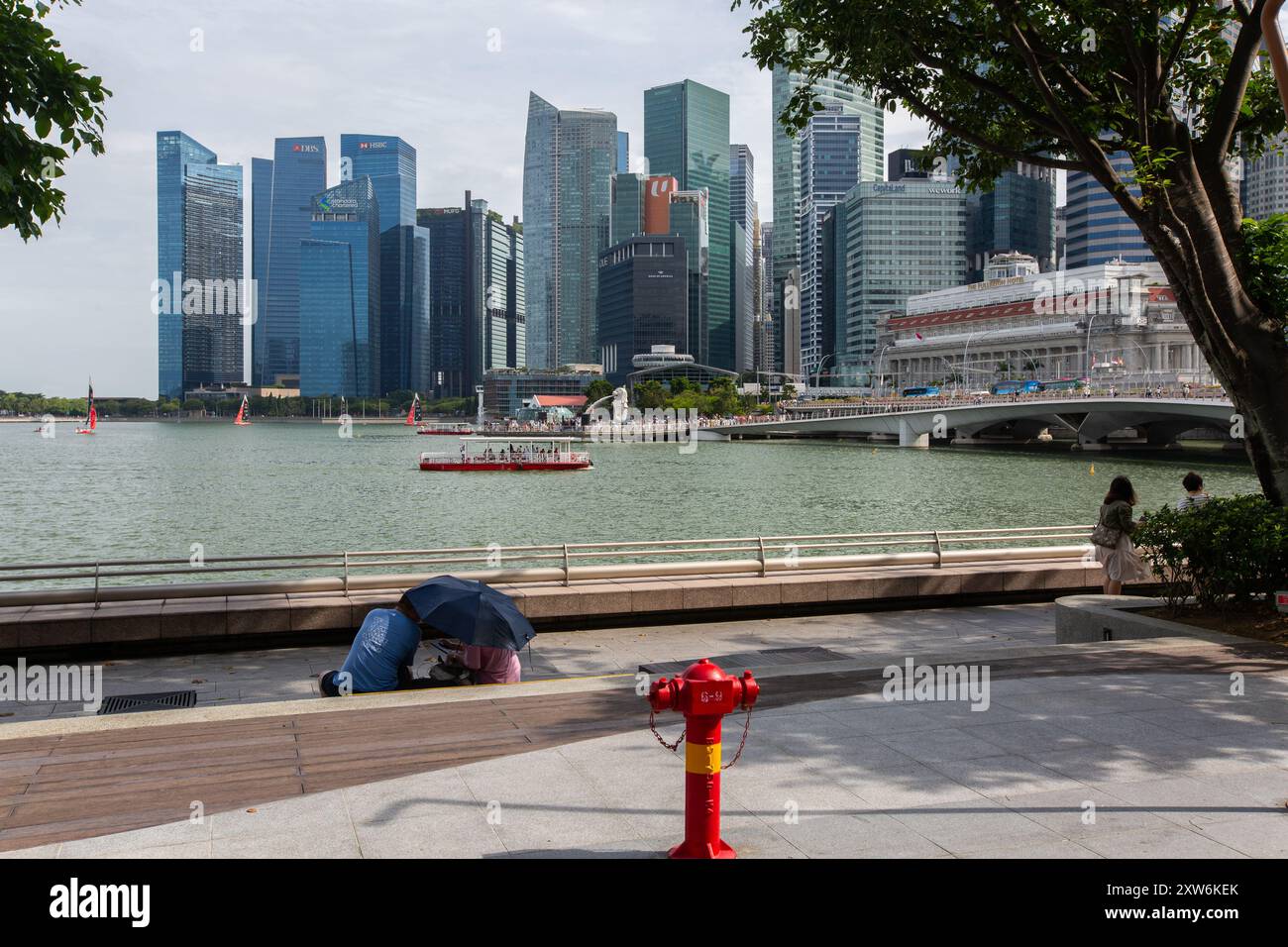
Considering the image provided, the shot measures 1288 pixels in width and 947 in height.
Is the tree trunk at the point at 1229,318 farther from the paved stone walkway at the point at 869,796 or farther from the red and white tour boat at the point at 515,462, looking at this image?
the red and white tour boat at the point at 515,462

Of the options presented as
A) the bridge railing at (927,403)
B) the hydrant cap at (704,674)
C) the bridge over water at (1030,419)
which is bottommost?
the hydrant cap at (704,674)

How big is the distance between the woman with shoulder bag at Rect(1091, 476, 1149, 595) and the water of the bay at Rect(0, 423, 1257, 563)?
84.4 ft

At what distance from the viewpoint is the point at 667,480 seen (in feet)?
240

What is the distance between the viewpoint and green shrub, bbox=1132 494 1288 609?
1126 cm

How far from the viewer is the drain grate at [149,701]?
10.2 metres

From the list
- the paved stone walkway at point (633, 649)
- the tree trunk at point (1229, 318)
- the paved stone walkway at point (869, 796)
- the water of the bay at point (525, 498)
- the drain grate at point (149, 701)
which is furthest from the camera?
the water of the bay at point (525, 498)

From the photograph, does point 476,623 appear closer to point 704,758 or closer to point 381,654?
point 381,654

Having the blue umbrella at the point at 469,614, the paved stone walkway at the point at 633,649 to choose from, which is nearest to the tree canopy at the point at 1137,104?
the paved stone walkway at the point at 633,649

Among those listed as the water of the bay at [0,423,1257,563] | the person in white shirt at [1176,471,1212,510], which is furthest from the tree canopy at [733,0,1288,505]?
the water of the bay at [0,423,1257,563]

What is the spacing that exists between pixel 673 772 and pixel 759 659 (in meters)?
5.45

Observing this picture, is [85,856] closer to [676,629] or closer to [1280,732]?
[1280,732]

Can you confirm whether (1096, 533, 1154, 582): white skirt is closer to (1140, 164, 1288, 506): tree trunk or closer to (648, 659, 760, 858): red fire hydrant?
(1140, 164, 1288, 506): tree trunk

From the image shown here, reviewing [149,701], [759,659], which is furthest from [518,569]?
[149,701]

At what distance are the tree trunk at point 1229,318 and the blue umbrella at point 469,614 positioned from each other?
837cm
